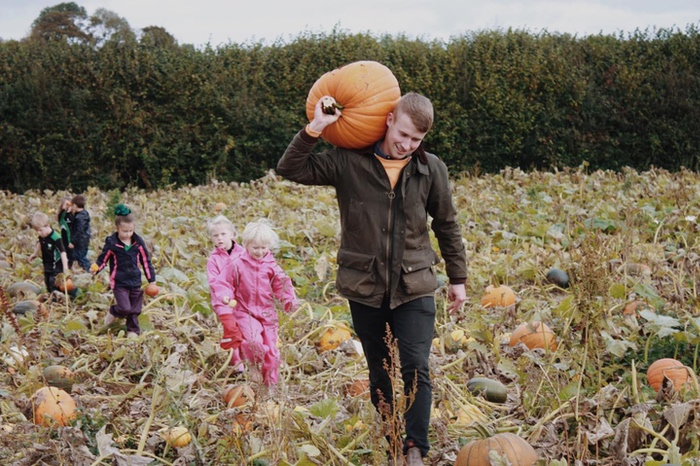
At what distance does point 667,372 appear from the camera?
388 cm

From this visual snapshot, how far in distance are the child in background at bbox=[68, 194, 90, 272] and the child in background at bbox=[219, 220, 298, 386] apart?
3.63 meters

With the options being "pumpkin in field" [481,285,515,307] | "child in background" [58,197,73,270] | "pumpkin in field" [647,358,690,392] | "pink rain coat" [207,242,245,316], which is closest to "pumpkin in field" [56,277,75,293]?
"child in background" [58,197,73,270]

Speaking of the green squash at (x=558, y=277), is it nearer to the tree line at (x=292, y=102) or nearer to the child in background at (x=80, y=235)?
the child in background at (x=80, y=235)

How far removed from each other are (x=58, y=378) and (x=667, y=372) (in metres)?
3.22

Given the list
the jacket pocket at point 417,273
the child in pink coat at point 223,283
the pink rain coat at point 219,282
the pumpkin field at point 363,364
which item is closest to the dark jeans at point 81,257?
the pumpkin field at point 363,364

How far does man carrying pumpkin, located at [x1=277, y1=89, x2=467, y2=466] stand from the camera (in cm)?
323

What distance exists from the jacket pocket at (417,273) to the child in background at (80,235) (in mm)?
5077

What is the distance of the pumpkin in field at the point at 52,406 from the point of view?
376 cm

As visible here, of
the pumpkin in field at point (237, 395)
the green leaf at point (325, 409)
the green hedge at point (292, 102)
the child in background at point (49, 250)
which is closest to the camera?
the green leaf at point (325, 409)

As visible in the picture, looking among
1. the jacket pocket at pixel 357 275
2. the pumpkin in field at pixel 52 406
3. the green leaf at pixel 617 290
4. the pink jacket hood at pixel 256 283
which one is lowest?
the pumpkin in field at pixel 52 406

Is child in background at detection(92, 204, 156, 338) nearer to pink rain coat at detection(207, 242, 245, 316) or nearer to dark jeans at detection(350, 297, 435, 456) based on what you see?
pink rain coat at detection(207, 242, 245, 316)

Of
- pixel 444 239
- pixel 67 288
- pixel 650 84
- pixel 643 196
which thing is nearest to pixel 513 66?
pixel 650 84

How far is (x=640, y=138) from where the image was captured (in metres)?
15.4

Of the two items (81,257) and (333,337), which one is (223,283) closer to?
(333,337)
